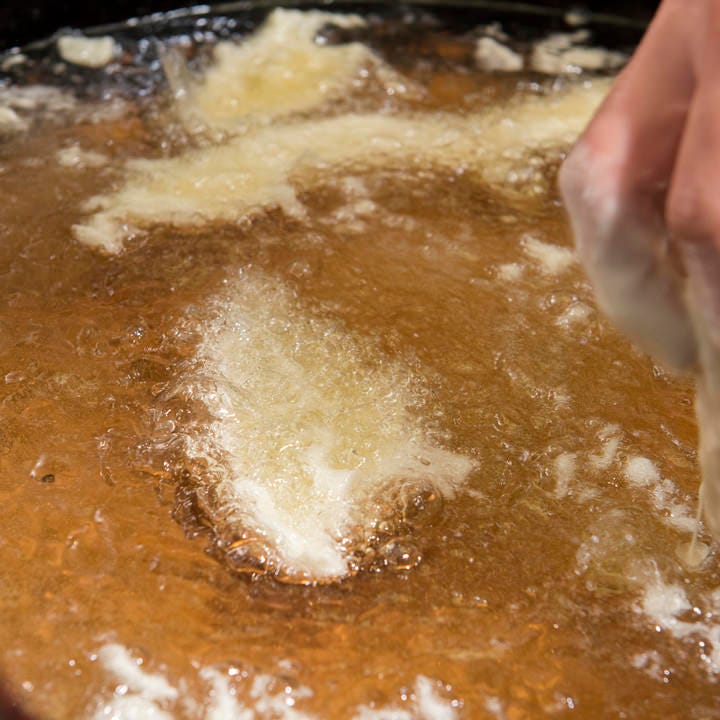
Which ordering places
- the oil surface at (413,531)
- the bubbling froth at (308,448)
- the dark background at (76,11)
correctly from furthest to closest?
the dark background at (76,11) < the bubbling froth at (308,448) < the oil surface at (413,531)

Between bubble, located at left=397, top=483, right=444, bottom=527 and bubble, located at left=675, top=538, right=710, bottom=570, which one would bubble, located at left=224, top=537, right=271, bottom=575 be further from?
bubble, located at left=675, top=538, right=710, bottom=570

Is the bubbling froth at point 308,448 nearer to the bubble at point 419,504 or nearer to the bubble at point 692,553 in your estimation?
the bubble at point 419,504

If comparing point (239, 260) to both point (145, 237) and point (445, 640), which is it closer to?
point (145, 237)

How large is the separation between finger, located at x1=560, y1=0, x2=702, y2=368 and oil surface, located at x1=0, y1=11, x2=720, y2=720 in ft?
0.94

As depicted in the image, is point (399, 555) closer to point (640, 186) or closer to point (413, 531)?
point (413, 531)

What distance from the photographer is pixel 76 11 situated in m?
1.71

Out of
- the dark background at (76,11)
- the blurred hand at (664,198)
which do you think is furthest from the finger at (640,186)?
the dark background at (76,11)

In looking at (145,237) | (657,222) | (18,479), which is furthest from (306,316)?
(657,222)

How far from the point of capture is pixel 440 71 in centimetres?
165

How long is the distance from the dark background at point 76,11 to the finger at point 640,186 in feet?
4.31

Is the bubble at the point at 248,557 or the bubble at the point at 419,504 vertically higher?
the bubble at the point at 248,557

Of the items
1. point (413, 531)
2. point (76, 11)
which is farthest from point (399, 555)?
point (76, 11)

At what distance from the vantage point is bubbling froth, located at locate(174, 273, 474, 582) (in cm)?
89

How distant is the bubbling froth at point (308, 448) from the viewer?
89 cm
